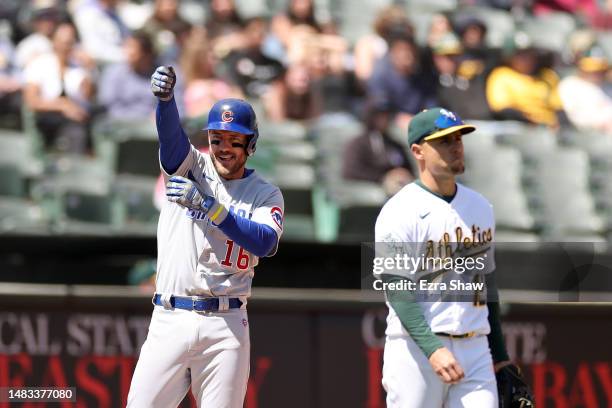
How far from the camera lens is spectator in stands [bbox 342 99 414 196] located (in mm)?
8656

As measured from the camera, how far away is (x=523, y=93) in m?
10.1

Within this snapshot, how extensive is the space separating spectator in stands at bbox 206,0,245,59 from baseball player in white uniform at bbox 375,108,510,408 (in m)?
5.49

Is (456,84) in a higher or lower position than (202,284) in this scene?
higher

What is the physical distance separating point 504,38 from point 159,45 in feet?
11.7

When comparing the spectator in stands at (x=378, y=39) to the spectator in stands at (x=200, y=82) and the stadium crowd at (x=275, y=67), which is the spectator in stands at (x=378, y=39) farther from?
the spectator in stands at (x=200, y=82)

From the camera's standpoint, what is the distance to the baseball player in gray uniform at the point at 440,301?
438 centimetres

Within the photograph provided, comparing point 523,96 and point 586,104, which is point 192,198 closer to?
point 523,96

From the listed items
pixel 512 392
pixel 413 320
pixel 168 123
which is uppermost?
pixel 168 123

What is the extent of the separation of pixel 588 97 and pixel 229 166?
656 centimetres

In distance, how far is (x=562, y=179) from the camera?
9.25 metres

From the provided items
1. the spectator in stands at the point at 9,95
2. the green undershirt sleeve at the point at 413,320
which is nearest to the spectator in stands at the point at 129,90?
the spectator in stands at the point at 9,95

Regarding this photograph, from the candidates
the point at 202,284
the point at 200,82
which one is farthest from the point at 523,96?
the point at 202,284

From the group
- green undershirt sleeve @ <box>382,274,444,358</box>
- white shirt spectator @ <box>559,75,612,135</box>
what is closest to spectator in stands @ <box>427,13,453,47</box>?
white shirt spectator @ <box>559,75,612,135</box>

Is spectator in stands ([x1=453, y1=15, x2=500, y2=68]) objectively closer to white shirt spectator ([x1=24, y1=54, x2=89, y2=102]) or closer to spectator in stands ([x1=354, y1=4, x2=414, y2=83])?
spectator in stands ([x1=354, y1=4, x2=414, y2=83])
